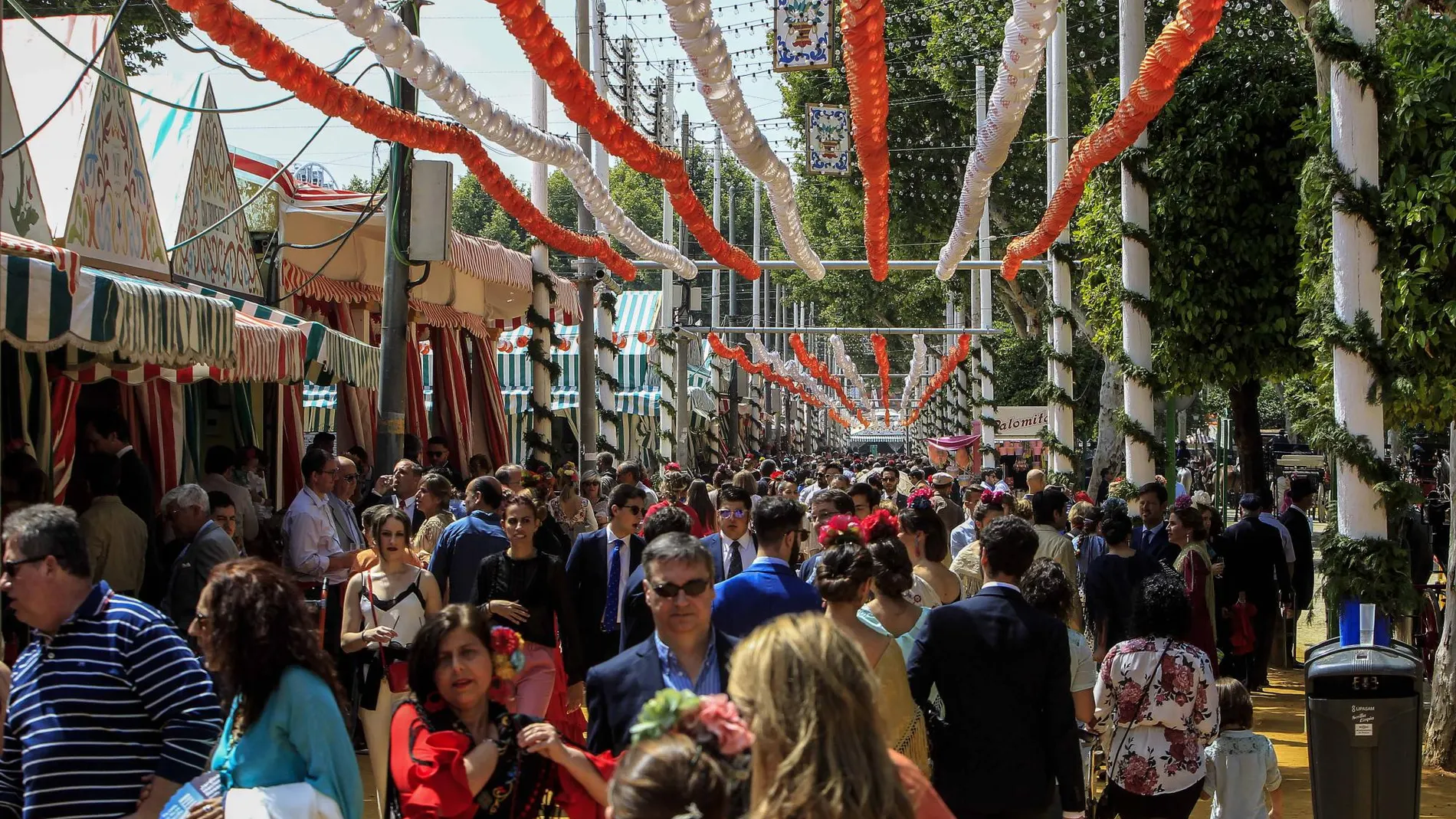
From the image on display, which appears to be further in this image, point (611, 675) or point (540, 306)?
point (540, 306)

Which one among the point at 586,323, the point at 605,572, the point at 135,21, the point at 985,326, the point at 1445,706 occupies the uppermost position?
the point at 135,21

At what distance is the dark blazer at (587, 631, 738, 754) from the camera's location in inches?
194

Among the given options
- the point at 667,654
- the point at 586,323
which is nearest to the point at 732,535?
the point at 667,654

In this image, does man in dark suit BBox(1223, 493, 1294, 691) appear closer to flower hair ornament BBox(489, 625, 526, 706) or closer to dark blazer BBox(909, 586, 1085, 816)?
dark blazer BBox(909, 586, 1085, 816)

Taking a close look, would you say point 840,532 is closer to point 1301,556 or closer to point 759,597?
point 759,597

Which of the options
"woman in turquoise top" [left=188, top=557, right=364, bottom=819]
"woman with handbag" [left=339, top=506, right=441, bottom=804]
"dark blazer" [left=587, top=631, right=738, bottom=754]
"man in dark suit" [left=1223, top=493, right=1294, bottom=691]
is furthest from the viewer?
"man in dark suit" [left=1223, top=493, right=1294, bottom=691]

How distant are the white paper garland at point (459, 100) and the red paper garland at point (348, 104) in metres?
0.56

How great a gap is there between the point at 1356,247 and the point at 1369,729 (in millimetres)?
2845

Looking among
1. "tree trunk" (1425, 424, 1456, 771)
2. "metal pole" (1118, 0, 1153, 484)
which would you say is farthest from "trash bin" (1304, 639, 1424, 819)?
"metal pole" (1118, 0, 1153, 484)

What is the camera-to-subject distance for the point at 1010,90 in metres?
11.2

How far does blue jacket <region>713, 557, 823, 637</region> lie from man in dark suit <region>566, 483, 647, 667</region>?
2.44 meters

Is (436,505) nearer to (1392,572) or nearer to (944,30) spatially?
(1392,572)

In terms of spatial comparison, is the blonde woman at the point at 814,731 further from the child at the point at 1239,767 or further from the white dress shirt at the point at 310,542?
the white dress shirt at the point at 310,542

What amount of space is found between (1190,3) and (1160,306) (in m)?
5.18
